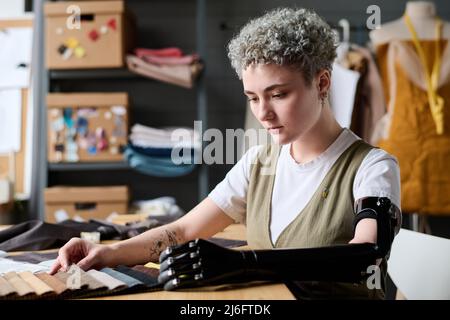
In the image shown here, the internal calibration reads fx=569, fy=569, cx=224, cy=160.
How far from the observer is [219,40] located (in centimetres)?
322

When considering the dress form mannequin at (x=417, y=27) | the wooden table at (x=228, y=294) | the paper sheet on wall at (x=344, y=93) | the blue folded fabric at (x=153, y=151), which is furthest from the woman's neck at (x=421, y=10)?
the wooden table at (x=228, y=294)

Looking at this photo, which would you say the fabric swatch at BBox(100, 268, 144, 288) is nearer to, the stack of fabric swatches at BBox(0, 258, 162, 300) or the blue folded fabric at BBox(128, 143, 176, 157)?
the stack of fabric swatches at BBox(0, 258, 162, 300)

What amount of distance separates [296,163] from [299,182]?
1.9 inches

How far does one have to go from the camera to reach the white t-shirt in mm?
1019

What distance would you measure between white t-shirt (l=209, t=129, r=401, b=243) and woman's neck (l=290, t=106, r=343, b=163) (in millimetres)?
15

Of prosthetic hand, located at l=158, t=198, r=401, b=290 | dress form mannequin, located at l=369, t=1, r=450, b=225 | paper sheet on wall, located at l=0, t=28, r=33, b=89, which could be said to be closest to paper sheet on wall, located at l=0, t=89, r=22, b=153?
paper sheet on wall, located at l=0, t=28, r=33, b=89

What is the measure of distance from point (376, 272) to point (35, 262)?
663 millimetres

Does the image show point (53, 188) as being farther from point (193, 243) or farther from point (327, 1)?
point (193, 243)

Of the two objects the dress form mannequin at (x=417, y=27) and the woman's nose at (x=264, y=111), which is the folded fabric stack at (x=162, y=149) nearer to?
the dress form mannequin at (x=417, y=27)

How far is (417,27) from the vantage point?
276 centimetres

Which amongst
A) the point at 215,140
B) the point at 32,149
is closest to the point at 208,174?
the point at 215,140

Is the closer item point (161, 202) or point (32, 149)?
point (161, 202)

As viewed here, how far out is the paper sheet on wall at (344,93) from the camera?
274cm

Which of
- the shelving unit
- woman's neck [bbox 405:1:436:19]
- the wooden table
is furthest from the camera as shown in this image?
the shelving unit
